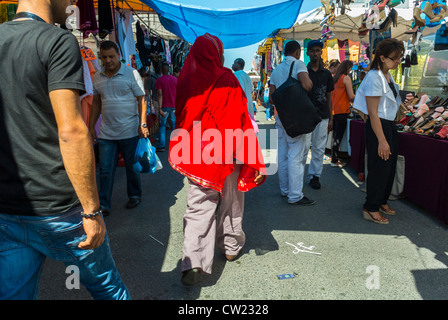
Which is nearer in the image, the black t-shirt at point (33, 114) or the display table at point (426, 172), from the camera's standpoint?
the black t-shirt at point (33, 114)

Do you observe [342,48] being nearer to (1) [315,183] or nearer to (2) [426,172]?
(1) [315,183]

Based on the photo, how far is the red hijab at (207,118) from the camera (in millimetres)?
2445

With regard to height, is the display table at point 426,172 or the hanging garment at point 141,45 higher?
the hanging garment at point 141,45

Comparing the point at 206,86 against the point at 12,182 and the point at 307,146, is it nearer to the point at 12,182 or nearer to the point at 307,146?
the point at 12,182

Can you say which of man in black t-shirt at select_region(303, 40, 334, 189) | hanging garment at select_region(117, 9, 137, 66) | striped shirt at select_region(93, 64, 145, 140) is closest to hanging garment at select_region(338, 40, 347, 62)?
man in black t-shirt at select_region(303, 40, 334, 189)

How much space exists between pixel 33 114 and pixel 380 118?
10.5 feet

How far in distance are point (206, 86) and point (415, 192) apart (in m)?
3.12

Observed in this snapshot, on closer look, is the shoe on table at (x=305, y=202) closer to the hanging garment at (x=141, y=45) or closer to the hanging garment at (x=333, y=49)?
the hanging garment at (x=141, y=45)

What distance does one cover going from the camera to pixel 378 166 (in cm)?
353

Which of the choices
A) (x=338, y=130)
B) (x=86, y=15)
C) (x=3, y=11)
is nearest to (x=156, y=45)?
(x=86, y=15)

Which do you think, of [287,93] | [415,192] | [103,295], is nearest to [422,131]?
[415,192]

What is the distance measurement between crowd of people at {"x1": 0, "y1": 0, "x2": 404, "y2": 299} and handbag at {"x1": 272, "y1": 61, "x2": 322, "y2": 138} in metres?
0.15

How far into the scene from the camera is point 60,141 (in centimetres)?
127

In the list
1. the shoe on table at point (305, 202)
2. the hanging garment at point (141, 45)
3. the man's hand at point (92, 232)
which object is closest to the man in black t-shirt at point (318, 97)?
the shoe on table at point (305, 202)
